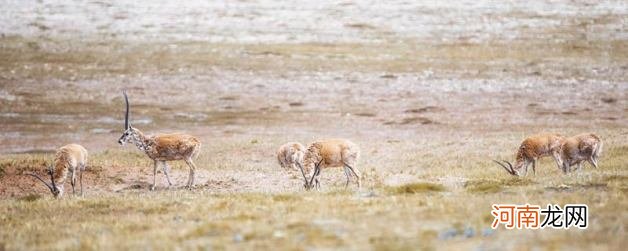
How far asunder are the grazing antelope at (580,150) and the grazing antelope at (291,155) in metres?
8.20

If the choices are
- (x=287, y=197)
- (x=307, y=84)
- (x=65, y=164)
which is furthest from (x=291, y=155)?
(x=307, y=84)

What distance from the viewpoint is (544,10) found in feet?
282

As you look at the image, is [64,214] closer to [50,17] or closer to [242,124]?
[242,124]

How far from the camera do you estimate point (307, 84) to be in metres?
61.5

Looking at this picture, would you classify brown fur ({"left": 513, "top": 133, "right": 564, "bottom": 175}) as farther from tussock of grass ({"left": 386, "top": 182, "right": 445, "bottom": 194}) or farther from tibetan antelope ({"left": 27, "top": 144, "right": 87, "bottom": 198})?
tibetan antelope ({"left": 27, "top": 144, "right": 87, "bottom": 198})

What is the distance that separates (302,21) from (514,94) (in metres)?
33.0

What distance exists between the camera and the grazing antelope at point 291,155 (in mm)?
26359

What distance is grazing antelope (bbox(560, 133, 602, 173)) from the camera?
2467 centimetres

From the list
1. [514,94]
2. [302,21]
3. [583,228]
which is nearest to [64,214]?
[583,228]

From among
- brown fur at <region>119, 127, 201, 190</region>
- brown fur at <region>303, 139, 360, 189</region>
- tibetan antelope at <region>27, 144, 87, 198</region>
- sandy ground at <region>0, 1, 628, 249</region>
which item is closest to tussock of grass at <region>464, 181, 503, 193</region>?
sandy ground at <region>0, 1, 628, 249</region>

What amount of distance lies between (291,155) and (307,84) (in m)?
35.3

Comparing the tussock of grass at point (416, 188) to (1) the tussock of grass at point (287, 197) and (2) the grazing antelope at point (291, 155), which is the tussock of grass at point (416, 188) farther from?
(2) the grazing antelope at point (291, 155)

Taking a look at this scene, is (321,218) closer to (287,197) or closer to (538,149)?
(287,197)

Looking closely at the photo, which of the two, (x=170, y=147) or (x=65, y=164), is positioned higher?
(x=170, y=147)
